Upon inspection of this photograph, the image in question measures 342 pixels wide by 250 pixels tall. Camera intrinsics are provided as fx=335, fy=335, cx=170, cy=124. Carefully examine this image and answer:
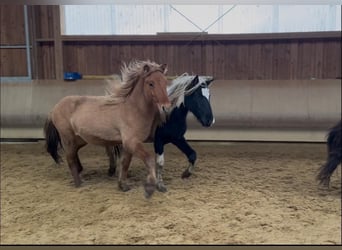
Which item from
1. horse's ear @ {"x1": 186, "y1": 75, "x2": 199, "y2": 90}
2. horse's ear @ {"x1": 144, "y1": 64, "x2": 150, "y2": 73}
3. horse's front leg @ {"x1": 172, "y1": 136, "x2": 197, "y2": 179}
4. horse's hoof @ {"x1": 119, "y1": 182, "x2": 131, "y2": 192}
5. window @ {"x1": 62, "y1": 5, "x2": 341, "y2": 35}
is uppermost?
window @ {"x1": 62, "y1": 5, "x2": 341, "y2": 35}

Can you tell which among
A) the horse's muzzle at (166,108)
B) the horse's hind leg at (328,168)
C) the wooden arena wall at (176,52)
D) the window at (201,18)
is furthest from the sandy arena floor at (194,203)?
the window at (201,18)

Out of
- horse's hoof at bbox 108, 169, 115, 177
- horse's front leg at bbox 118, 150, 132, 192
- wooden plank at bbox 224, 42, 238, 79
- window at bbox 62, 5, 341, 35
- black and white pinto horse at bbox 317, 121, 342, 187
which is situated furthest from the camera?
horse's hoof at bbox 108, 169, 115, 177

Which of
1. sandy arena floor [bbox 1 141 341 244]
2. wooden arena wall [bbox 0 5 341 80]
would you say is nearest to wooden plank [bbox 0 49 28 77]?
wooden arena wall [bbox 0 5 341 80]

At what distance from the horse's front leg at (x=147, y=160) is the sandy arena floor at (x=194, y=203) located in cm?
6

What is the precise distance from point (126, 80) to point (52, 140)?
377 mm

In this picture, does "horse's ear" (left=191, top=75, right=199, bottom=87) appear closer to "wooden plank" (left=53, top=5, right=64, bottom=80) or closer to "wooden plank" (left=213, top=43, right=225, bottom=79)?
"wooden plank" (left=213, top=43, right=225, bottom=79)

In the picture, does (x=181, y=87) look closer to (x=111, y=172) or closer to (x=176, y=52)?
(x=176, y=52)

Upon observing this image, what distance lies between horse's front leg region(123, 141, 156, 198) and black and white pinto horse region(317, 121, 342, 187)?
473 millimetres

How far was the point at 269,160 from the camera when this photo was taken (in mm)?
1059

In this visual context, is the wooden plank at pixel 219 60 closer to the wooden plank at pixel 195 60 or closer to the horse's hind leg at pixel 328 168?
the wooden plank at pixel 195 60

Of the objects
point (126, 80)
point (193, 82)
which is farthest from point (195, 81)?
point (126, 80)

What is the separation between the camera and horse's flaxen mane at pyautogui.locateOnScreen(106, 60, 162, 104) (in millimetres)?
1059

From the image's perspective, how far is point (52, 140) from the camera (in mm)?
1243

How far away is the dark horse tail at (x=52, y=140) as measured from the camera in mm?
1210
